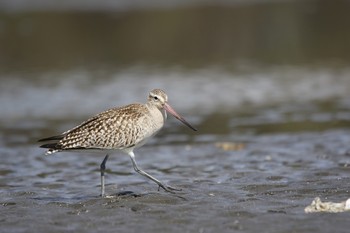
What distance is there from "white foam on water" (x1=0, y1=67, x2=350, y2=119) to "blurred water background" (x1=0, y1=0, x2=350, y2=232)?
55mm

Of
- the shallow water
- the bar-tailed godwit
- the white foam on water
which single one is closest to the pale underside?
the bar-tailed godwit

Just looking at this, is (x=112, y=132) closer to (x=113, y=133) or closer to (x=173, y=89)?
(x=113, y=133)

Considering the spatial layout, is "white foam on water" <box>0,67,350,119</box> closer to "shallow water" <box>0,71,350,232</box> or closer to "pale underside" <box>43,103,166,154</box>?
"shallow water" <box>0,71,350,232</box>

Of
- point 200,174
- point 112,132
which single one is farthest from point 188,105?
point 112,132

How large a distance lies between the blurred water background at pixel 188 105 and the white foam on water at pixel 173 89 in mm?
55

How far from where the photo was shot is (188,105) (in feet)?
61.8

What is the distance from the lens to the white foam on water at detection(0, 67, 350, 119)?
18875 mm

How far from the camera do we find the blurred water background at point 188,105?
962cm

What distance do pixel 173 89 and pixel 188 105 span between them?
7.07 feet

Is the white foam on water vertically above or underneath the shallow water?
above

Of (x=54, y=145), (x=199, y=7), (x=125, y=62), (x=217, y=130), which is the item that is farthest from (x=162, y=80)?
(x=199, y=7)

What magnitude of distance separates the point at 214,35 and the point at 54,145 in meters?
22.3

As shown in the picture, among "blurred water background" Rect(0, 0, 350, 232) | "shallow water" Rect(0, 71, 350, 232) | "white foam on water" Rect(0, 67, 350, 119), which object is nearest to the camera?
"shallow water" Rect(0, 71, 350, 232)

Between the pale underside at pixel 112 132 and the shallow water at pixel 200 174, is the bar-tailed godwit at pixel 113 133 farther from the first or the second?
the shallow water at pixel 200 174
